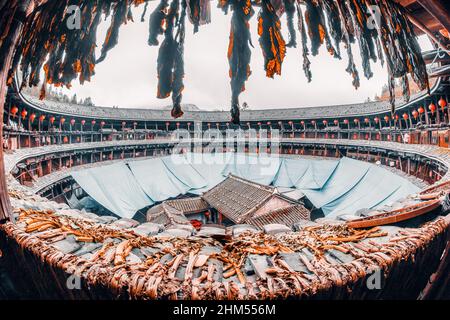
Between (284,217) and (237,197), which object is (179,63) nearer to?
(284,217)

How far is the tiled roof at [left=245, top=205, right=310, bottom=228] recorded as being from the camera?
49.4 feet

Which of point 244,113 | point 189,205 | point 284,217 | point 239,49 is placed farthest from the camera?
point 244,113

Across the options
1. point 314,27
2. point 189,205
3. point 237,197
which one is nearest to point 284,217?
point 237,197

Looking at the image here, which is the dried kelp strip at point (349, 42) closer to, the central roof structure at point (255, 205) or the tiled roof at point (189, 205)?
the central roof structure at point (255, 205)

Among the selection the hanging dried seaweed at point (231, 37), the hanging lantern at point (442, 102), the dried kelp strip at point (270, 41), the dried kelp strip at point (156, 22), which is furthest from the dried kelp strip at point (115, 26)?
the hanging lantern at point (442, 102)

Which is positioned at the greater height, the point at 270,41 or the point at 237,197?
the point at 270,41

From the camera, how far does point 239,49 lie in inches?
47.1

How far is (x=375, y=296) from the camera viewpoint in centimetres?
129

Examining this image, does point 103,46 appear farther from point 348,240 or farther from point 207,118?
point 207,118

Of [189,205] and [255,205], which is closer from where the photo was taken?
[255,205]

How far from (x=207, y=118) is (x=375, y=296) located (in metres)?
33.0

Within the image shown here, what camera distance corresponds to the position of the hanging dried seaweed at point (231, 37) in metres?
1.25

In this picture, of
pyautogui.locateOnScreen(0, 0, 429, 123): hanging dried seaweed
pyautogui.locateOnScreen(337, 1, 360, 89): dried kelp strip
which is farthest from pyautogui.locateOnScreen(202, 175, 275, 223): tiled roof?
pyautogui.locateOnScreen(0, 0, 429, 123): hanging dried seaweed

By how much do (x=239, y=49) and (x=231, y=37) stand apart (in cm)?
9
